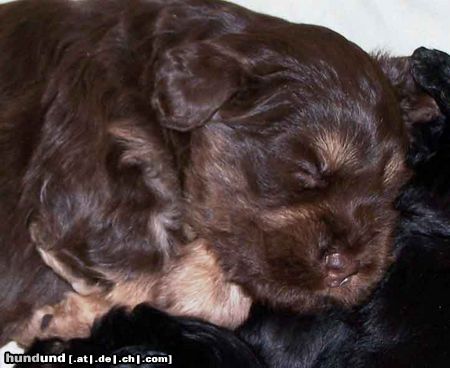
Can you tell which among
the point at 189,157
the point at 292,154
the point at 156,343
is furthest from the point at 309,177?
the point at 156,343

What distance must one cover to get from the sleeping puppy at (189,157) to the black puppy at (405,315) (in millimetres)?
151

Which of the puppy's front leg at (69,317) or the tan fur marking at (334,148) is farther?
the puppy's front leg at (69,317)

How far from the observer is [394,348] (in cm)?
296

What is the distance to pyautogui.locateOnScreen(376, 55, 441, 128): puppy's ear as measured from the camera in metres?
3.26

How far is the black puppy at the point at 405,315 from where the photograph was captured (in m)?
2.96

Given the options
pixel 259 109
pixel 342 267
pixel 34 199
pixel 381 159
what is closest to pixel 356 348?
pixel 342 267

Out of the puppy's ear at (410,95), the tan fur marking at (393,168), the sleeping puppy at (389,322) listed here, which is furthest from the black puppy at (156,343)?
the puppy's ear at (410,95)

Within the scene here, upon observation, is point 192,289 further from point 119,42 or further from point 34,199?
point 119,42

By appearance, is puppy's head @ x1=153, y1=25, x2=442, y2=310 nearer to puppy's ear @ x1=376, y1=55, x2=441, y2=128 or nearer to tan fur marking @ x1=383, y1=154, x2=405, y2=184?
tan fur marking @ x1=383, y1=154, x2=405, y2=184

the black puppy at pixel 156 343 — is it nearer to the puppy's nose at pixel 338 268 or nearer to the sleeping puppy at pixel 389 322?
the sleeping puppy at pixel 389 322

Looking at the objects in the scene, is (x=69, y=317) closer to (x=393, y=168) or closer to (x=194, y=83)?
(x=194, y=83)

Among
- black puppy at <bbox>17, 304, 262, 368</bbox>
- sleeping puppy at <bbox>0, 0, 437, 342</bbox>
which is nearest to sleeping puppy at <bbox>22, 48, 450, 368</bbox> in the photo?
black puppy at <bbox>17, 304, 262, 368</bbox>

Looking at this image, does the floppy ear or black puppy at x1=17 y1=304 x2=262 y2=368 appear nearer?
the floppy ear

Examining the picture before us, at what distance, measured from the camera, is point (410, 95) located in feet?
10.7
